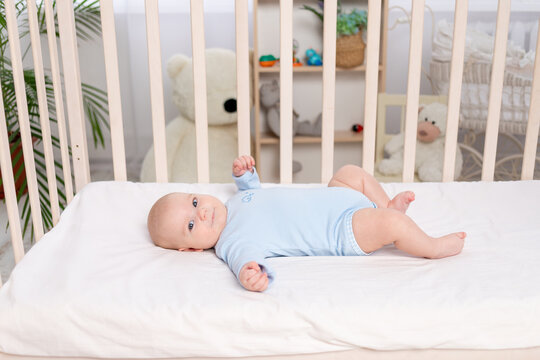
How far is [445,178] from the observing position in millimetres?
1468

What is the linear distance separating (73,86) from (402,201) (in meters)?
0.84

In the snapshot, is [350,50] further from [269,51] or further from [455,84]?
[455,84]

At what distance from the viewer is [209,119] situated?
239 centimetres

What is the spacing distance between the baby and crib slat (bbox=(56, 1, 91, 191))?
368mm

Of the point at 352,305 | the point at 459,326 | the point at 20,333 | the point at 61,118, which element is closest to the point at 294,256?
the point at 352,305

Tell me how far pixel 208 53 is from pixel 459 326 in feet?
5.79

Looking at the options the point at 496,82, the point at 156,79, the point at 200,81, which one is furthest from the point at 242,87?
the point at 496,82

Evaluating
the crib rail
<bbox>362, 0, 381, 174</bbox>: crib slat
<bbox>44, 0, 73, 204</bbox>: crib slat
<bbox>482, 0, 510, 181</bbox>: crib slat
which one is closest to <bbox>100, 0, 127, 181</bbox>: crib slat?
the crib rail

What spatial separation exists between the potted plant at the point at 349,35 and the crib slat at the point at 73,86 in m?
1.31

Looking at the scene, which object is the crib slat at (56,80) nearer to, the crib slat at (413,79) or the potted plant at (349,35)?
the crib slat at (413,79)

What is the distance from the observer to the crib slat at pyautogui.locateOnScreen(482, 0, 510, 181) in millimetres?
1355

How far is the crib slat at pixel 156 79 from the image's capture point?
1.33 meters

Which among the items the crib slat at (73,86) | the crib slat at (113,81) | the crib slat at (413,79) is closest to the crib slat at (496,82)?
the crib slat at (413,79)

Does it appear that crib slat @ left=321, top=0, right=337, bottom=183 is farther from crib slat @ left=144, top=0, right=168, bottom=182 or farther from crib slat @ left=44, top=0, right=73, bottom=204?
crib slat @ left=44, top=0, right=73, bottom=204
